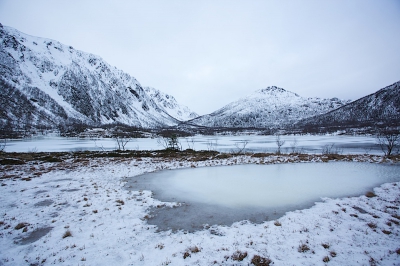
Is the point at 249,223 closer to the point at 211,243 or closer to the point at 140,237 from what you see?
the point at 211,243

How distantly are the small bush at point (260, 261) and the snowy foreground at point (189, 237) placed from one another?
0.10 ft

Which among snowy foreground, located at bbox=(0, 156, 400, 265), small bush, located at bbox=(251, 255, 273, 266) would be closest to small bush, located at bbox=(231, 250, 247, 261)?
snowy foreground, located at bbox=(0, 156, 400, 265)

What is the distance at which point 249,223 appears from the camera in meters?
8.48

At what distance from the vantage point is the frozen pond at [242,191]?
9.34m

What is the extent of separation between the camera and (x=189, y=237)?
7.43m

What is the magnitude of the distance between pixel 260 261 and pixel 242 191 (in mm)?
7490

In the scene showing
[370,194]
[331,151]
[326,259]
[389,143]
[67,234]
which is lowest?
[331,151]

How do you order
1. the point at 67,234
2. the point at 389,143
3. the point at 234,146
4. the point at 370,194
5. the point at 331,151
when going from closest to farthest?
the point at 67,234
the point at 370,194
the point at 389,143
the point at 331,151
the point at 234,146

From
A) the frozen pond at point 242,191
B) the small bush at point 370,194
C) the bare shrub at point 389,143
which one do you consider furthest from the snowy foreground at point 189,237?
the bare shrub at point 389,143

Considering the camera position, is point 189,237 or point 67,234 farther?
point 67,234

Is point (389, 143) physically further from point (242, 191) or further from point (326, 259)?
point (326, 259)

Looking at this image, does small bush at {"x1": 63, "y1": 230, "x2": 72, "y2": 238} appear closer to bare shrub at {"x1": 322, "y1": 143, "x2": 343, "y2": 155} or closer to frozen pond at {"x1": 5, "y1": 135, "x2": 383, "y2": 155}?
frozen pond at {"x1": 5, "y1": 135, "x2": 383, "y2": 155}

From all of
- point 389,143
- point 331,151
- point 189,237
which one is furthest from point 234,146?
point 189,237

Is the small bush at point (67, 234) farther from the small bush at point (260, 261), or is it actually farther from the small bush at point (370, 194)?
the small bush at point (370, 194)
